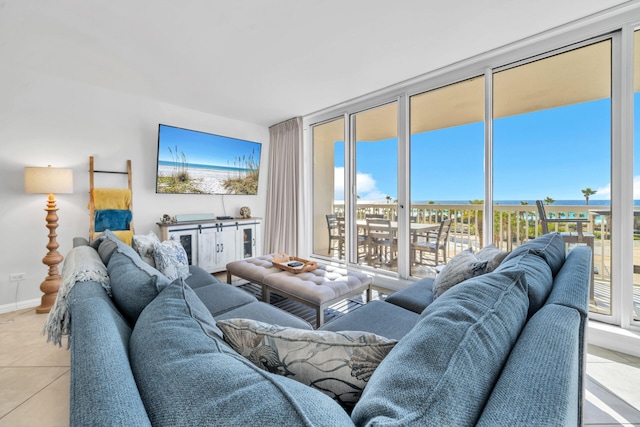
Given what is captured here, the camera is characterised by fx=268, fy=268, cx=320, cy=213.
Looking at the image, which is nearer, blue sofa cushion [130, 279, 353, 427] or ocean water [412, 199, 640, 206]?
blue sofa cushion [130, 279, 353, 427]

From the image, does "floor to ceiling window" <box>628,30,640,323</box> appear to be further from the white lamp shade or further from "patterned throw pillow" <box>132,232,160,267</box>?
the white lamp shade

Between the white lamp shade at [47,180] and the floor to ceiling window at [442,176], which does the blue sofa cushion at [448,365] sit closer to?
the floor to ceiling window at [442,176]

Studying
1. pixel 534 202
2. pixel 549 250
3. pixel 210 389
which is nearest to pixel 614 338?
pixel 534 202

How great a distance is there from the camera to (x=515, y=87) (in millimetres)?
2846

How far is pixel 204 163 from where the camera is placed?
3.79 m

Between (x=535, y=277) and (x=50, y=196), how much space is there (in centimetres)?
386

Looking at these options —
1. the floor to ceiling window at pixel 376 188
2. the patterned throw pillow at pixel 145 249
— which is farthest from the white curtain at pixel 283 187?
the patterned throw pillow at pixel 145 249

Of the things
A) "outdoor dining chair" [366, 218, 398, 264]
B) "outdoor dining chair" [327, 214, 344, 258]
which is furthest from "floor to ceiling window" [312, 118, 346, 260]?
"outdoor dining chair" [366, 218, 398, 264]

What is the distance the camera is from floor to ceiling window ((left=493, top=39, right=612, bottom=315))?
7.45ft

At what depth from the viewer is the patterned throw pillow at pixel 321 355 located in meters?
0.63

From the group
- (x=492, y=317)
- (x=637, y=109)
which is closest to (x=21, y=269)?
(x=492, y=317)

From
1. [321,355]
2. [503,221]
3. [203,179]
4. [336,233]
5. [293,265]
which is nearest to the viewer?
[321,355]

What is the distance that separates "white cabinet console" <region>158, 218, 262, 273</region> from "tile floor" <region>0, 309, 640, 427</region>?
1514mm

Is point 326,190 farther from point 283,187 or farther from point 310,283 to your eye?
point 310,283
